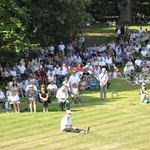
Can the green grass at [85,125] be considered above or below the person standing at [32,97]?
below

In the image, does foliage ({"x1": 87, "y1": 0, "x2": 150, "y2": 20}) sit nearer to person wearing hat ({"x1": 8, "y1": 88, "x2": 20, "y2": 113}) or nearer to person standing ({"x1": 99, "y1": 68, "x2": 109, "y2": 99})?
person standing ({"x1": 99, "y1": 68, "x2": 109, "y2": 99})

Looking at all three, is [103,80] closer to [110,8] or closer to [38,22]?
[38,22]

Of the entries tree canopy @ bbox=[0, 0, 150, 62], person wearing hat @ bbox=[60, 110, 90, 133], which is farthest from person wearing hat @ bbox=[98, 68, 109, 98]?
person wearing hat @ bbox=[60, 110, 90, 133]

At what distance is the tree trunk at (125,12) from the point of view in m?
54.8

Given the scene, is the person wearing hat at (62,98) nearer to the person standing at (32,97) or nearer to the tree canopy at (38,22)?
the person standing at (32,97)

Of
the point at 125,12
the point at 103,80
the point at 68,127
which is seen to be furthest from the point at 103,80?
the point at 125,12

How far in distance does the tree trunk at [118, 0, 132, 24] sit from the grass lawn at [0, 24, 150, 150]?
93.1 feet

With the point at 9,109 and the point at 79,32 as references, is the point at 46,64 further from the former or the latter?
the point at 9,109

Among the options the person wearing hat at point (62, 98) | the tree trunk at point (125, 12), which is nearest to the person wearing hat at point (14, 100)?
the person wearing hat at point (62, 98)

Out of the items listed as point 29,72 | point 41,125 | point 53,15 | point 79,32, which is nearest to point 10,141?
point 41,125

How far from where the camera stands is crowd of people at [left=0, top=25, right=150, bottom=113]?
995 inches

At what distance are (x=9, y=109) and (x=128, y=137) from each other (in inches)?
289

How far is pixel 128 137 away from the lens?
65.7ft

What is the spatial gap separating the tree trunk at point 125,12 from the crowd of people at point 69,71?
12577 millimetres
